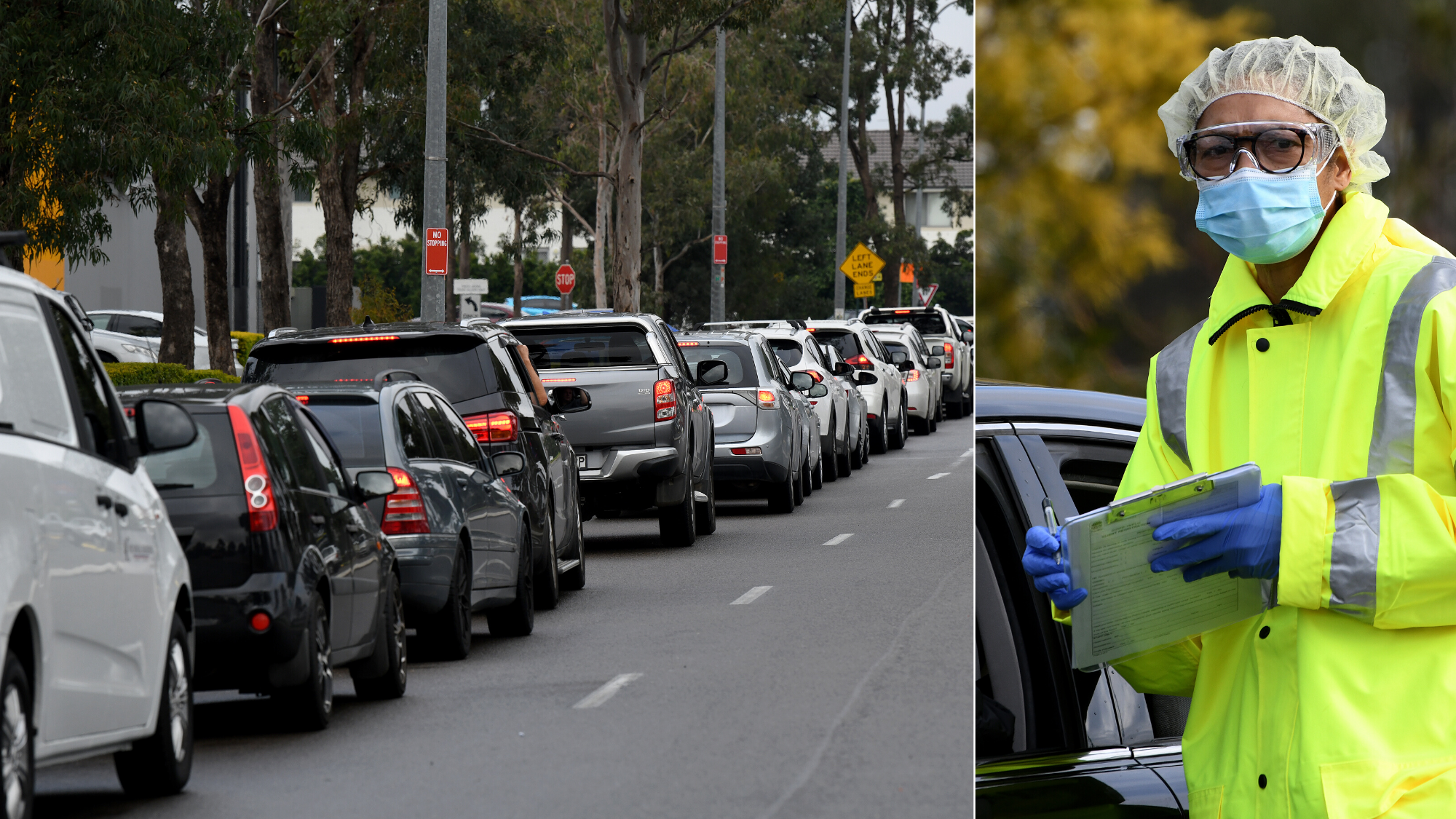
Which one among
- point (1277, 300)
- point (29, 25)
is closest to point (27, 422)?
point (1277, 300)

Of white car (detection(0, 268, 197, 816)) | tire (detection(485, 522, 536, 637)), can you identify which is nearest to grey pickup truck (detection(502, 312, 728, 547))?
tire (detection(485, 522, 536, 637))

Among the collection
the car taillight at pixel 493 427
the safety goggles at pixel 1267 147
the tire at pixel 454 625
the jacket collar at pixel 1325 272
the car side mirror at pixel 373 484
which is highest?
the safety goggles at pixel 1267 147

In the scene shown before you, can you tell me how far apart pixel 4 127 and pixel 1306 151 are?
15.0 m

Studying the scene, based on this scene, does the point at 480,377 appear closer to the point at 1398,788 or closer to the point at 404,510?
the point at 404,510

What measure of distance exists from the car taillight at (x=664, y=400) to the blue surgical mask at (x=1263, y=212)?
12.7 meters

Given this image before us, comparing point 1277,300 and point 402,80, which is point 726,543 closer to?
point 1277,300

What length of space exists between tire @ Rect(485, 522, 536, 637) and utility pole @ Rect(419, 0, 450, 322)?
12.7 meters

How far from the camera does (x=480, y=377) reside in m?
12.1

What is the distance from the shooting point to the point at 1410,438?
92.0 inches

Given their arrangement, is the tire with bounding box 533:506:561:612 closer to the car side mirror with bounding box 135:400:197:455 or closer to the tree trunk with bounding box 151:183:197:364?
the car side mirror with bounding box 135:400:197:455

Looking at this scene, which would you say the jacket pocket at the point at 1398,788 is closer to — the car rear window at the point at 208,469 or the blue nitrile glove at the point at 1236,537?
the blue nitrile glove at the point at 1236,537

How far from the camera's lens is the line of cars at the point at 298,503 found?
566cm

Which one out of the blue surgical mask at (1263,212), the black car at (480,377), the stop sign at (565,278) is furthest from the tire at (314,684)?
the stop sign at (565,278)

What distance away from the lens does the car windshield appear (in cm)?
3741
